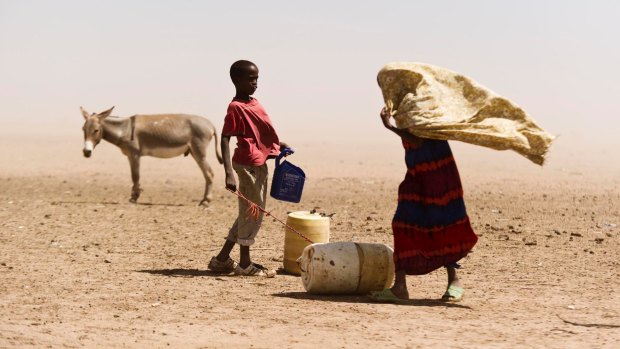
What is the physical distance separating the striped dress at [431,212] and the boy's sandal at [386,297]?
23 cm

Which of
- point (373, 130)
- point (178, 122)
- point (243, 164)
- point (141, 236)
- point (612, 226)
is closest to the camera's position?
point (243, 164)

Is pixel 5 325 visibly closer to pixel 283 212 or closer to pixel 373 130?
pixel 283 212

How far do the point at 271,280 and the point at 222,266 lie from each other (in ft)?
1.82

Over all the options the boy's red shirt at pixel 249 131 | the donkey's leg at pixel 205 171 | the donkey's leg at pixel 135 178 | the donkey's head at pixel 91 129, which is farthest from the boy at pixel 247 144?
the donkey's head at pixel 91 129

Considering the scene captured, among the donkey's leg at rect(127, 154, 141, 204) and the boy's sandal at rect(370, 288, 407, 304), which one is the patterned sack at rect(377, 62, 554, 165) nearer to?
the boy's sandal at rect(370, 288, 407, 304)

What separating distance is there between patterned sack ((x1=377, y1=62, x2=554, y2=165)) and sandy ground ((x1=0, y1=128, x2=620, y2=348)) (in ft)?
4.10

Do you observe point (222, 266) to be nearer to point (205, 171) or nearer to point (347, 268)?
point (347, 268)

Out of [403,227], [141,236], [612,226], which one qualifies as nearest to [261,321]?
[403,227]

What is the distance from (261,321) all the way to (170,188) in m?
12.0

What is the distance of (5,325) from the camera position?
640 centimetres

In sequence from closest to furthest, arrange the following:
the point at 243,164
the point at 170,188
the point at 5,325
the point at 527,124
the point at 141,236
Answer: the point at 5,325, the point at 527,124, the point at 243,164, the point at 141,236, the point at 170,188

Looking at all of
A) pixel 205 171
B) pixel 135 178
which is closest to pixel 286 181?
pixel 205 171

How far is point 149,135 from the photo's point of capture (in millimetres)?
15719

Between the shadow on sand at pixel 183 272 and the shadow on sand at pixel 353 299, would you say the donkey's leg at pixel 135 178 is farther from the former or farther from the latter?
the shadow on sand at pixel 353 299
